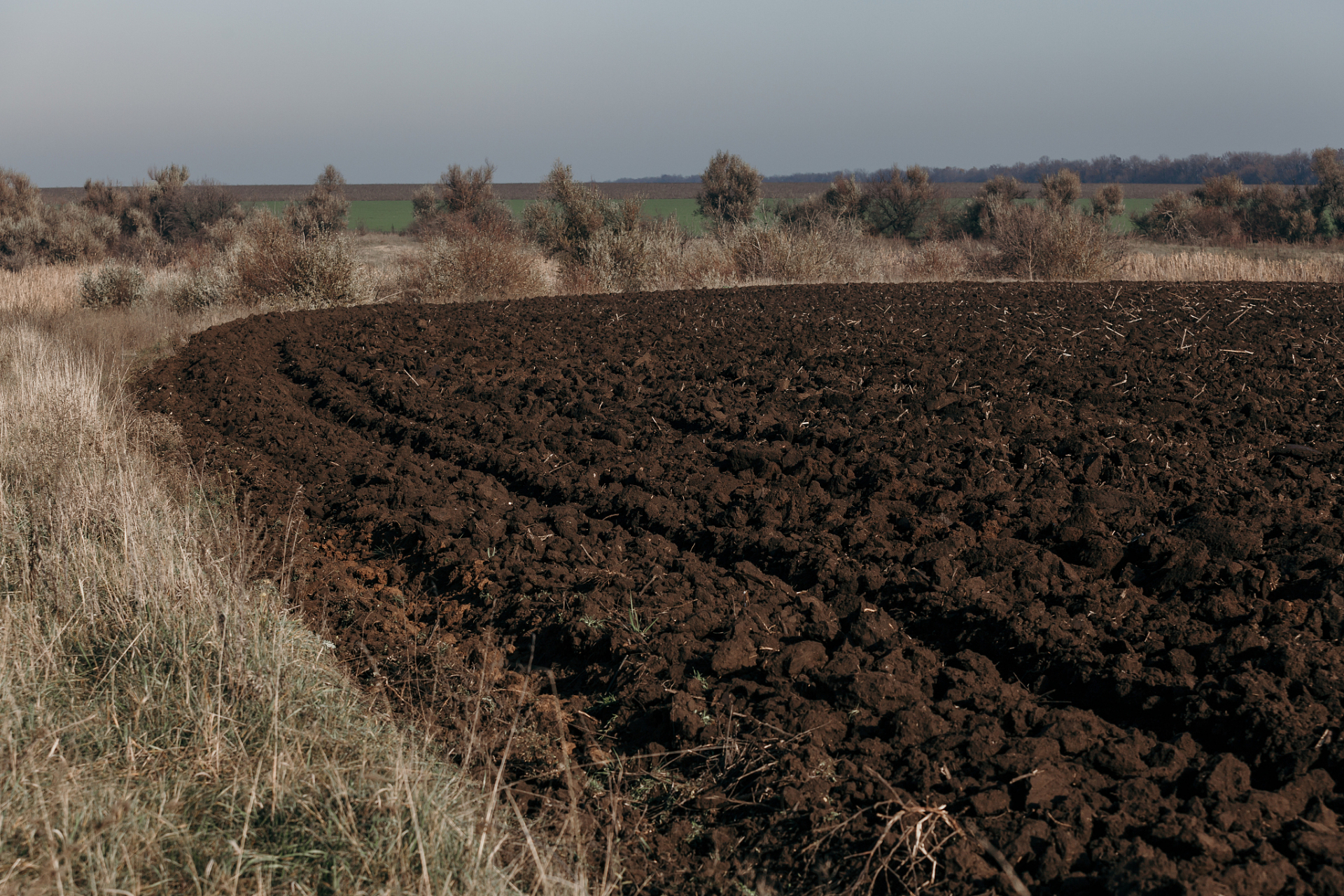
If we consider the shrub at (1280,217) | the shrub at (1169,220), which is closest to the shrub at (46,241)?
the shrub at (1169,220)

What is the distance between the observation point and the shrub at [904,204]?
41.9m

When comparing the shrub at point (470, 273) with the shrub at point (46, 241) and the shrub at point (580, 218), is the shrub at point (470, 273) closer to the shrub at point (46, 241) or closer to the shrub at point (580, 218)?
the shrub at point (580, 218)

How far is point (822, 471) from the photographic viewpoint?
6.15 meters

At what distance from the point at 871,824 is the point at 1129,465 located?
149 inches

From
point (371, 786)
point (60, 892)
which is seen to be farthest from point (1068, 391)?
point (60, 892)

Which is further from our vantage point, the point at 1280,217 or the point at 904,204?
the point at 904,204

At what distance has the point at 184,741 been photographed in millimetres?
3508

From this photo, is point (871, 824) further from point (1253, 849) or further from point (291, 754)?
point (291, 754)

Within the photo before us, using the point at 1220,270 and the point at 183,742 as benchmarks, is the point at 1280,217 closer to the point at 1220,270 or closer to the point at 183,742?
the point at 1220,270

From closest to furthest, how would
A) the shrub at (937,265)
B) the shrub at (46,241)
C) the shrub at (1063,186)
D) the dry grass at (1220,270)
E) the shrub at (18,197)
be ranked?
the dry grass at (1220,270) < the shrub at (937,265) < the shrub at (46,241) < the shrub at (18,197) < the shrub at (1063,186)

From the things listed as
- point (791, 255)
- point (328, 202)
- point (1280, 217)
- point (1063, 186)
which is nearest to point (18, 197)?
point (328, 202)

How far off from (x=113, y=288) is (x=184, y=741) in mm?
17912

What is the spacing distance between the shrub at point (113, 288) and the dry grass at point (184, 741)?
46.4 feet

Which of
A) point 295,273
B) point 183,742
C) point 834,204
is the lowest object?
point 183,742
